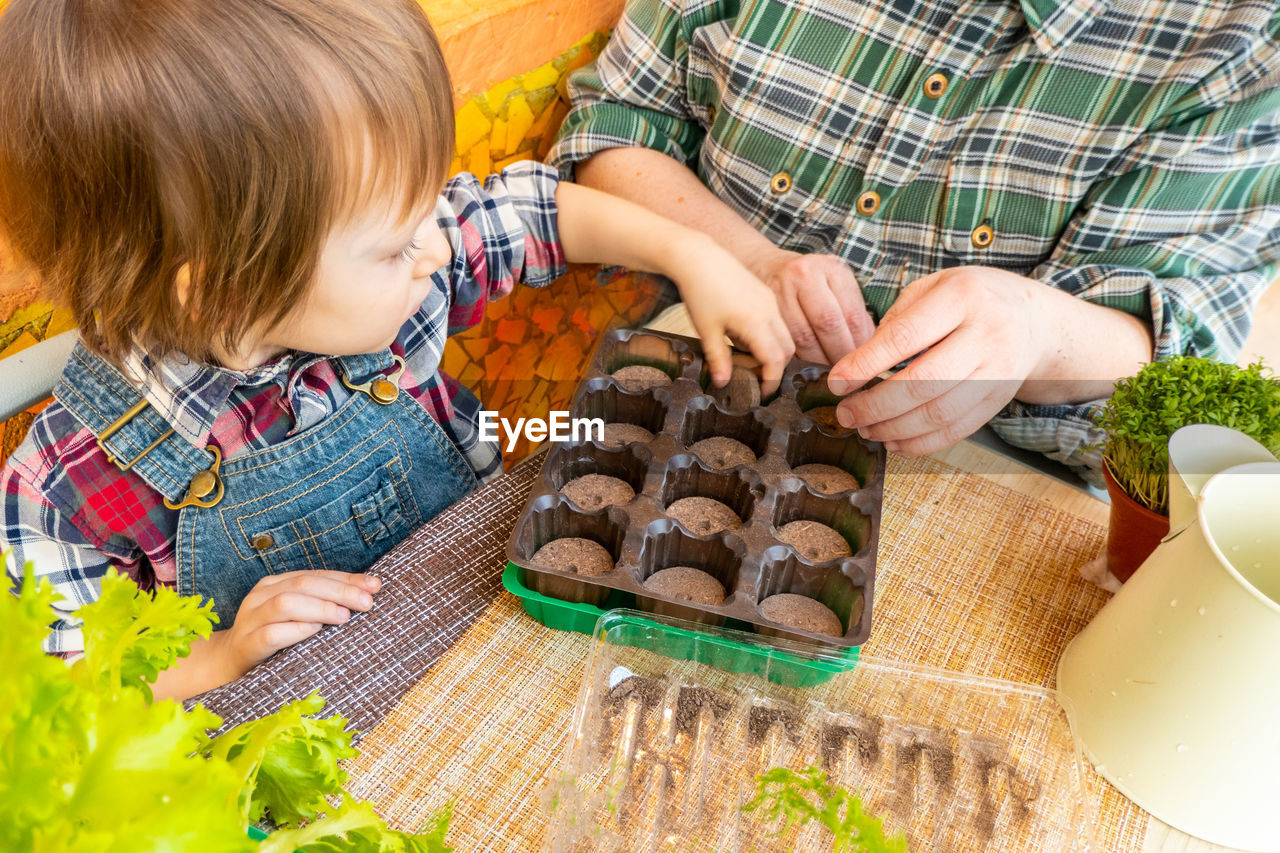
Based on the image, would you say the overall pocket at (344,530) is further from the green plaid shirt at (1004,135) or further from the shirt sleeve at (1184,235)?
the shirt sleeve at (1184,235)

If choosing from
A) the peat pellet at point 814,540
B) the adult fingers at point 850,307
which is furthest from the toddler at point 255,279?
the peat pellet at point 814,540

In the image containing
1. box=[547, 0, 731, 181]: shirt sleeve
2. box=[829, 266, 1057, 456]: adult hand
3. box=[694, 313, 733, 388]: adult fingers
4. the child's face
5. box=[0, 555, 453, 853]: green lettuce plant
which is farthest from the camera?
box=[547, 0, 731, 181]: shirt sleeve

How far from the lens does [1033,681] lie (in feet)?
2.48

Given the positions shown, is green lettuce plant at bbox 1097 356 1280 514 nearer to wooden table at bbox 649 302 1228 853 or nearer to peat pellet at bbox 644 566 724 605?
wooden table at bbox 649 302 1228 853

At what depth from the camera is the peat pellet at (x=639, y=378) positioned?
0.97 m

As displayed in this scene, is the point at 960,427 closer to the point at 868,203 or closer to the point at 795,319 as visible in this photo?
the point at 795,319

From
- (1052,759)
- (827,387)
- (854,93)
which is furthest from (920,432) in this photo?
(854,93)

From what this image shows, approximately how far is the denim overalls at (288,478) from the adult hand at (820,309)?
1.58 feet

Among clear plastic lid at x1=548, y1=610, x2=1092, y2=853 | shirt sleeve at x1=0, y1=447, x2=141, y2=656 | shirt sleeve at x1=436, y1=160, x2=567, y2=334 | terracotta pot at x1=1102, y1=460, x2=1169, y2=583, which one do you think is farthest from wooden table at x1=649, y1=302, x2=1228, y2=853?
shirt sleeve at x1=0, y1=447, x2=141, y2=656

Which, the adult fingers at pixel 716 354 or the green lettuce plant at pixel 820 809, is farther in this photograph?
the adult fingers at pixel 716 354

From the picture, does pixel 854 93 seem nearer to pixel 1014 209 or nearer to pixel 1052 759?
pixel 1014 209

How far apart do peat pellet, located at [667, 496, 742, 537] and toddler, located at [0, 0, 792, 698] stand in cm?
17

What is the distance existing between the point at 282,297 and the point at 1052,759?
755 millimetres

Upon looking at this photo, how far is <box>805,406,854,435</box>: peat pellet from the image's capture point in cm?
95
